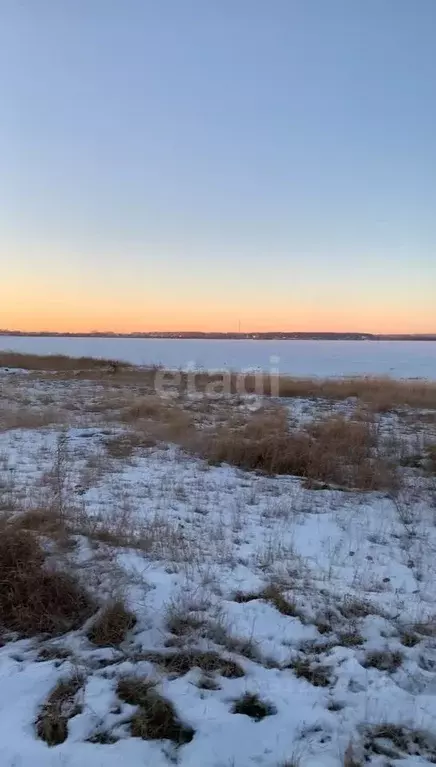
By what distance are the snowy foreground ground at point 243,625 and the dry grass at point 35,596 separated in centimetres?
15

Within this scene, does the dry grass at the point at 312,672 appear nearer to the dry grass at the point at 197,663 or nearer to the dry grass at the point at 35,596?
the dry grass at the point at 197,663

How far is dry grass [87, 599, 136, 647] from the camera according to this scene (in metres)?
3.41

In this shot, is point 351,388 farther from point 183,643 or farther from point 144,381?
point 183,643

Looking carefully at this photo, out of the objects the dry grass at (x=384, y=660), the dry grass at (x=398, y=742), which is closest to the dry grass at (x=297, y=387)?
the dry grass at (x=384, y=660)

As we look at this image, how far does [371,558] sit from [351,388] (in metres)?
16.1

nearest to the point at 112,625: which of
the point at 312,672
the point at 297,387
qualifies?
the point at 312,672

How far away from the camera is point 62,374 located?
2572cm

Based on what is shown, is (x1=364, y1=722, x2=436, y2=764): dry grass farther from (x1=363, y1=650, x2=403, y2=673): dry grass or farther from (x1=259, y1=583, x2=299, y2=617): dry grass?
(x1=259, y1=583, x2=299, y2=617): dry grass

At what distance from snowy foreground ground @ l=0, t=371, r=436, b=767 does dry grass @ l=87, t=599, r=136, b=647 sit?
0.06 meters

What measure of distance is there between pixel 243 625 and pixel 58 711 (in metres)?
1.35

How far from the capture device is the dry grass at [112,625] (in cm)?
341

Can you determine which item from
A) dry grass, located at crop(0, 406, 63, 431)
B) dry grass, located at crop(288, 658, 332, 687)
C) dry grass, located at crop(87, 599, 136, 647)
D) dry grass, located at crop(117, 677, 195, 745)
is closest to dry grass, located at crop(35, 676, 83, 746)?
dry grass, located at crop(117, 677, 195, 745)

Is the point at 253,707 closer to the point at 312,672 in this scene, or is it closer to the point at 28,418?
the point at 312,672

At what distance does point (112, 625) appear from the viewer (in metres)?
3.52
